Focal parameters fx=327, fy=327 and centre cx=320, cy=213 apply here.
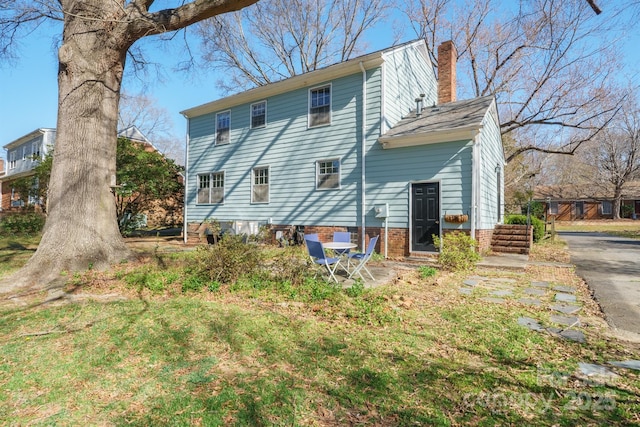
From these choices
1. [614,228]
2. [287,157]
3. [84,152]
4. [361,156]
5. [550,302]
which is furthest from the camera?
[614,228]

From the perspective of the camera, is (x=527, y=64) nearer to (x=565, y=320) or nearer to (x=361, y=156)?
(x=361, y=156)

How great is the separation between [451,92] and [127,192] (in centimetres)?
1375

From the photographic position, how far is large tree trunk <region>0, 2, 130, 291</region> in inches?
257

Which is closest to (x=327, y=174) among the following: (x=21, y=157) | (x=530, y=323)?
(x=530, y=323)

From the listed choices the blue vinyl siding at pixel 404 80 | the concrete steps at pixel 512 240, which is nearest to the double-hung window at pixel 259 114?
the blue vinyl siding at pixel 404 80

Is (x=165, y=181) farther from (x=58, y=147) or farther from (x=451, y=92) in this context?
(x=451, y=92)

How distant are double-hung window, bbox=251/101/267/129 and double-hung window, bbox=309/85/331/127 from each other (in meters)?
2.30

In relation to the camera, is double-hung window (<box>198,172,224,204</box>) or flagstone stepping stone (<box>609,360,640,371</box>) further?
double-hung window (<box>198,172,224,204</box>)

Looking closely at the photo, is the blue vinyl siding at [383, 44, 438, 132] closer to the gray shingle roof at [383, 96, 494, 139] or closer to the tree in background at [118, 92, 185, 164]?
the gray shingle roof at [383, 96, 494, 139]

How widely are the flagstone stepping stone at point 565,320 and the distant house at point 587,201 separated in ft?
124

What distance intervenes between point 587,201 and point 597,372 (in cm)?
4597

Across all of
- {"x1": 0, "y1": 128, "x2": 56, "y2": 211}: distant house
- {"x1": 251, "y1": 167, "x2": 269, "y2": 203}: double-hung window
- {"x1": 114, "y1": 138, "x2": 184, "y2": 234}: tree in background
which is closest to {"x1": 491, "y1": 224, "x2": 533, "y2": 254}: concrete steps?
{"x1": 251, "y1": 167, "x2": 269, "y2": 203}: double-hung window

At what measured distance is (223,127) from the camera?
578 inches

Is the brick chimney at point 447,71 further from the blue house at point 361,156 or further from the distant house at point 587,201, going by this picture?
the distant house at point 587,201
